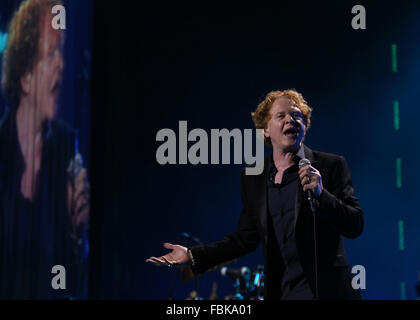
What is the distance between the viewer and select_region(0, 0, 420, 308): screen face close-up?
18.5ft

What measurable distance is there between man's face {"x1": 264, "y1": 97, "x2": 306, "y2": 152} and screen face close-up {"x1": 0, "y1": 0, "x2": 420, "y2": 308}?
10.3 feet

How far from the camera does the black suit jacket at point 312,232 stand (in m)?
1.95

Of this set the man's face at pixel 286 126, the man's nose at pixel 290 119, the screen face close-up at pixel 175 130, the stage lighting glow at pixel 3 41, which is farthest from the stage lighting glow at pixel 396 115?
the stage lighting glow at pixel 3 41

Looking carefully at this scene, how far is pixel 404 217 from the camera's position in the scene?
605cm

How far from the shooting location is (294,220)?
6.95 ft

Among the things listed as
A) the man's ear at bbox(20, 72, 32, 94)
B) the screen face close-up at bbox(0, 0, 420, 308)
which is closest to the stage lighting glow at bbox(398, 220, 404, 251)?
the screen face close-up at bbox(0, 0, 420, 308)

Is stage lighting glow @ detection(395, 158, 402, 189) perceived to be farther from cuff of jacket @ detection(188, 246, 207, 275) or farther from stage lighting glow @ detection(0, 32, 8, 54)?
stage lighting glow @ detection(0, 32, 8, 54)

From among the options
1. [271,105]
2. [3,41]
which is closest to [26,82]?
[3,41]

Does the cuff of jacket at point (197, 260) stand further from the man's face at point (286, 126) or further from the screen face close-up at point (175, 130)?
the screen face close-up at point (175, 130)

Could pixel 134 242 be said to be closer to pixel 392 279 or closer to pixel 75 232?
pixel 75 232

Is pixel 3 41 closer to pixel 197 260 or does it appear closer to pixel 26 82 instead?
pixel 26 82

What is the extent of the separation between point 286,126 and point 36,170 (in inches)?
158

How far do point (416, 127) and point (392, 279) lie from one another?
5.95 ft
